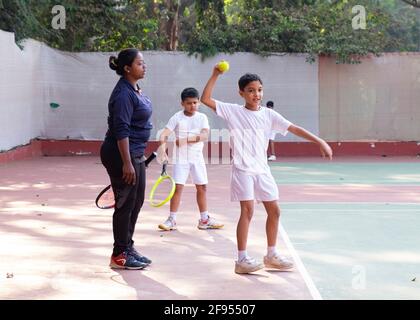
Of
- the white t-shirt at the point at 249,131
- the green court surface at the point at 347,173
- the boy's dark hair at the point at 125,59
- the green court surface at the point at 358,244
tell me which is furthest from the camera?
the green court surface at the point at 347,173

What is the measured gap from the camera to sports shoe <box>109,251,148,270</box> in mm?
6501

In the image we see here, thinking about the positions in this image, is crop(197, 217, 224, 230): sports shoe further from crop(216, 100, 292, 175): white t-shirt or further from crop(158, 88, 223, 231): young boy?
crop(216, 100, 292, 175): white t-shirt

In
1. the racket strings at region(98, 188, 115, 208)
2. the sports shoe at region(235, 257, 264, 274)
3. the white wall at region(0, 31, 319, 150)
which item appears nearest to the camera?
the sports shoe at region(235, 257, 264, 274)

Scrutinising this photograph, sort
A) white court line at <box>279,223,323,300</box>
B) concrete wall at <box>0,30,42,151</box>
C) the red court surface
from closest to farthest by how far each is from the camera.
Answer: white court line at <box>279,223,323,300</box> < the red court surface < concrete wall at <box>0,30,42,151</box>

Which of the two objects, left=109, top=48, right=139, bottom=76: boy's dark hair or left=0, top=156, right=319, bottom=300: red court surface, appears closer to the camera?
left=0, top=156, right=319, bottom=300: red court surface

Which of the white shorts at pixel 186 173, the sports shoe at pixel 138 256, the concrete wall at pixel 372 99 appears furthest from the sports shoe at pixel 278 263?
the concrete wall at pixel 372 99

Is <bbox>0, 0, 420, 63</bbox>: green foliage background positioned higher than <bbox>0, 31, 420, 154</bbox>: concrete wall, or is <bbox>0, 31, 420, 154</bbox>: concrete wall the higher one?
<bbox>0, 0, 420, 63</bbox>: green foliage background

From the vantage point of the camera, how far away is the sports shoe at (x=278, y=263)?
647 centimetres

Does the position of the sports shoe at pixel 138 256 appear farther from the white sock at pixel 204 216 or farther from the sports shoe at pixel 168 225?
the white sock at pixel 204 216

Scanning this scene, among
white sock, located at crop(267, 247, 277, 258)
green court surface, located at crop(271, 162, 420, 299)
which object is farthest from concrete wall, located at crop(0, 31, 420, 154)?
white sock, located at crop(267, 247, 277, 258)

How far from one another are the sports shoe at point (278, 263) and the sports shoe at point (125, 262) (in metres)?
1.07

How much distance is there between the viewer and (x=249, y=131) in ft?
21.6

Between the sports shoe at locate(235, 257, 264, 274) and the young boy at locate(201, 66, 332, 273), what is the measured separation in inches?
1.6

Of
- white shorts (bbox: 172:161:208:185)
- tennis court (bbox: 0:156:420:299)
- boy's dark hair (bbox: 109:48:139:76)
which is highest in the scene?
boy's dark hair (bbox: 109:48:139:76)
